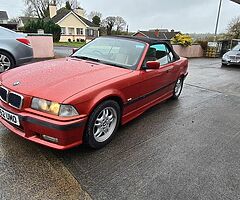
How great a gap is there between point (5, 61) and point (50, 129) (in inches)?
175

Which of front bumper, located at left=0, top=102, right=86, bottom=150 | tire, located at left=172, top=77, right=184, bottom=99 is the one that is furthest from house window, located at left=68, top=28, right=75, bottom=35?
front bumper, located at left=0, top=102, right=86, bottom=150

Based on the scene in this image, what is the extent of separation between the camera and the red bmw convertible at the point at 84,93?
2340mm

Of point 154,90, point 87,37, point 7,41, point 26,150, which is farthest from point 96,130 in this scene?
point 87,37

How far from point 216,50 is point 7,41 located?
1650cm

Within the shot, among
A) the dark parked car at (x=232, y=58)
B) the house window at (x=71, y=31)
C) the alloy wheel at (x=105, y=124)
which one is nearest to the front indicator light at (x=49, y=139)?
the alloy wheel at (x=105, y=124)

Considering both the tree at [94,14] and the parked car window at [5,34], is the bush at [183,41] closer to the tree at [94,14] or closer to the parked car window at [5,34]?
the parked car window at [5,34]

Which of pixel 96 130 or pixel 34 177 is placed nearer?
pixel 34 177

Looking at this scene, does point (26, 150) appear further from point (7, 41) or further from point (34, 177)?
point (7, 41)

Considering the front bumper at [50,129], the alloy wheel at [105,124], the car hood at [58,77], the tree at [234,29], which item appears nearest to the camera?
the front bumper at [50,129]

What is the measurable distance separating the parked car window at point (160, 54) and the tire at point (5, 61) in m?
4.04

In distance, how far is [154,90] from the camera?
3883mm

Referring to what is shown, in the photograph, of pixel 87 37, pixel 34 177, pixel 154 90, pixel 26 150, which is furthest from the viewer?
pixel 87 37

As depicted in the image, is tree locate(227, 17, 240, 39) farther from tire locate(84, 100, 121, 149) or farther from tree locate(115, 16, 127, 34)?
tree locate(115, 16, 127, 34)

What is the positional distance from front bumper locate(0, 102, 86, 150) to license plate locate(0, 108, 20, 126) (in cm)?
4
